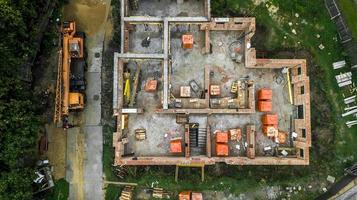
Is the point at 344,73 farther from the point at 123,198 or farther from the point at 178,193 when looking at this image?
the point at 123,198

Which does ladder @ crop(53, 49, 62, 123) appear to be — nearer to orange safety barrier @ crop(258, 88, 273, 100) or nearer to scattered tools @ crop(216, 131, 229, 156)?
scattered tools @ crop(216, 131, 229, 156)

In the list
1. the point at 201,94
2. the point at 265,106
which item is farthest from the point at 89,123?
the point at 265,106

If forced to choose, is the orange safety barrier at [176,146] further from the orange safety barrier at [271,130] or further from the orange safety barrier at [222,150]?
the orange safety barrier at [271,130]

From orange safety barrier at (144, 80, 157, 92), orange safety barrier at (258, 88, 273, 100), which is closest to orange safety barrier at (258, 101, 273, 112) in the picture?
orange safety barrier at (258, 88, 273, 100)

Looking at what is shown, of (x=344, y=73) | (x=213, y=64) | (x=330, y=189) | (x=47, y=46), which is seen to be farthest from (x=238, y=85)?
(x=47, y=46)

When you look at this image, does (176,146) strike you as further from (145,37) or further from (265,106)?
(145,37)

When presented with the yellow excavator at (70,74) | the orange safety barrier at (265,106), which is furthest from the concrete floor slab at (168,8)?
the orange safety barrier at (265,106)
